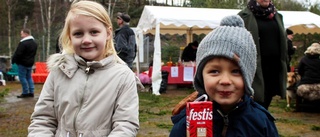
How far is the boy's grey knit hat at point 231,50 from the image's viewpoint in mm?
1741

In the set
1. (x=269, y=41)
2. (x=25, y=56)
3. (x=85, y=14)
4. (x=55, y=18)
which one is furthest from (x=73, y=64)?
(x=55, y=18)

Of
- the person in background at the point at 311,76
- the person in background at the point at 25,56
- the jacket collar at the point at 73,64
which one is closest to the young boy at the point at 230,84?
the jacket collar at the point at 73,64

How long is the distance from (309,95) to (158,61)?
4501 mm

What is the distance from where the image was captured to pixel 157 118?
772 cm

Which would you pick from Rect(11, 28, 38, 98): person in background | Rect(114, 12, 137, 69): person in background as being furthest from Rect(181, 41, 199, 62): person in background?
Rect(114, 12, 137, 69): person in background

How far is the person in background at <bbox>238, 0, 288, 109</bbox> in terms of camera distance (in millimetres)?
4109

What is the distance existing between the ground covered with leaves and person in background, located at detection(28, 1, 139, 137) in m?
3.83

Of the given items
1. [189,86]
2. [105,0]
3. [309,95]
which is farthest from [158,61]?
[105,0]

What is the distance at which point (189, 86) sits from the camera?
46.0 feet

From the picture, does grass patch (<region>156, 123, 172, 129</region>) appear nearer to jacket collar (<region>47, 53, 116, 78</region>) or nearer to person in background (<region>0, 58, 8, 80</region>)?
jacket collar (<region>47, 53, 116, 78</region>)

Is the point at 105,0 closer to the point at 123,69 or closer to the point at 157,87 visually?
the point at 157,87

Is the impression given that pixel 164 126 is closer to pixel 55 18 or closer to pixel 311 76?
pixel 311 76

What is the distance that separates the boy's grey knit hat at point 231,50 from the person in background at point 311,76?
22.4 ft

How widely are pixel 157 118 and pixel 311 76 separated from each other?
3191 mm
